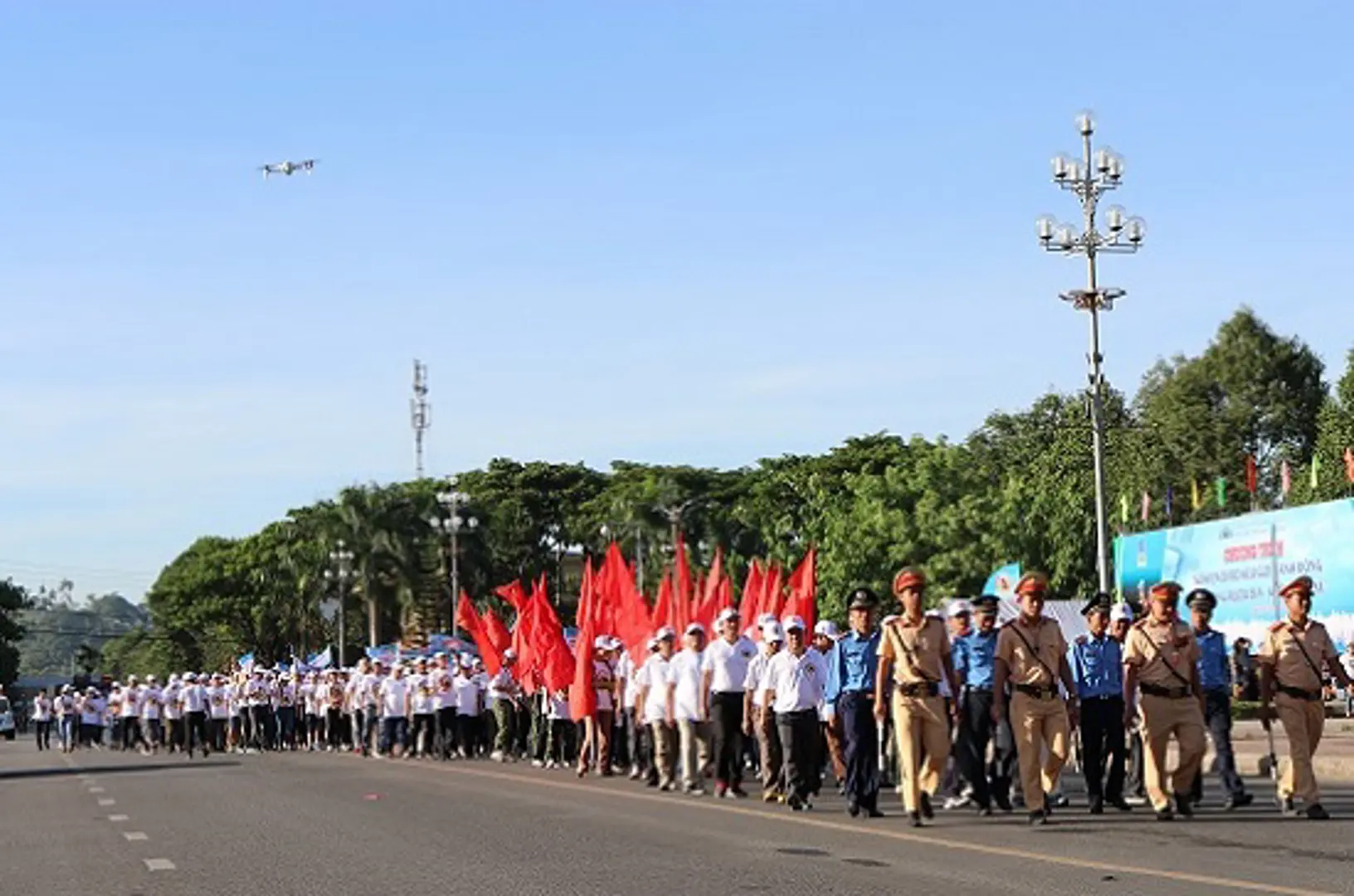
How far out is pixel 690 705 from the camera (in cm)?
2538

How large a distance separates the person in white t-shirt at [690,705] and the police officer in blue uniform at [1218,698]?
6146mm

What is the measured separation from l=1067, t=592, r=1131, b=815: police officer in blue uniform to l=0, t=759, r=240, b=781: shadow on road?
20911 mm

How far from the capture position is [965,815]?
2014 cm

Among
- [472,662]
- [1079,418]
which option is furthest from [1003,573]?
[1079,418]

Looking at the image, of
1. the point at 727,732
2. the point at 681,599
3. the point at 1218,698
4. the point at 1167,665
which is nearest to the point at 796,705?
the point at 727,732

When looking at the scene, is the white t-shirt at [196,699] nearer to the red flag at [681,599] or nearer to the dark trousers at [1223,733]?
the red flag at [681,599]

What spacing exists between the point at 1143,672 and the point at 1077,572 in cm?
5383

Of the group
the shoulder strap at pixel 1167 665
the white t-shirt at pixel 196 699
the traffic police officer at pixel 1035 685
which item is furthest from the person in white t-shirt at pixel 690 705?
the white t-shirt at pixel 196 699

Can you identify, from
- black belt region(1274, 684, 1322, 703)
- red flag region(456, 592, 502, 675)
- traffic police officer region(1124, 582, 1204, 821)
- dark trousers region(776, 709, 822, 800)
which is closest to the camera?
black belt region(1274, 684, 1322, 703)

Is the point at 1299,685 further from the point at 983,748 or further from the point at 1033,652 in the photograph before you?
the point at 983,748

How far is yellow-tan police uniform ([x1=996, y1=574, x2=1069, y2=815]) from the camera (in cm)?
1888

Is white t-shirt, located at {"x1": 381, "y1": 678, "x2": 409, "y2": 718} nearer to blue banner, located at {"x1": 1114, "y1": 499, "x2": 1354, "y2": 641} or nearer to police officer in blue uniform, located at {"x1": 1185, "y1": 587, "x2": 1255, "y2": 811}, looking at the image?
blue banner, located at {"x1": 1114, "y1": 499, "x2": 1354, "y2": 641}

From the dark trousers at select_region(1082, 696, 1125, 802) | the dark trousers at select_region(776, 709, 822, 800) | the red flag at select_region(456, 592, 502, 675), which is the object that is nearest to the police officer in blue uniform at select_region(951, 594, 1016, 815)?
the dark trousers at select_region(1082, 696, 1125, 802)

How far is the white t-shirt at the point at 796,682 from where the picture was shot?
71.8ft
